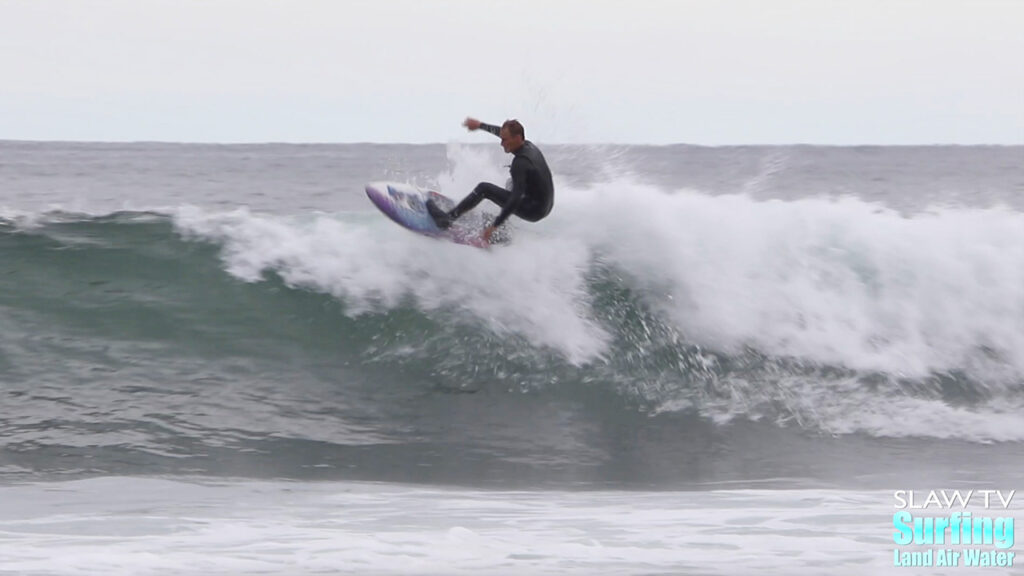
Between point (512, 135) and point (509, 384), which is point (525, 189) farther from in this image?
point (509, 384)

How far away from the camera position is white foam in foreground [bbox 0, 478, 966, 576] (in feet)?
19.5

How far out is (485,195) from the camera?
10.4 m

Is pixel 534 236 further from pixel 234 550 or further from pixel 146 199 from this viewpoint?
pixel 146 199

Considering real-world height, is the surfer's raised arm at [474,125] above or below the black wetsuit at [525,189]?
above

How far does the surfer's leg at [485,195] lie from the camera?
10.3 metres

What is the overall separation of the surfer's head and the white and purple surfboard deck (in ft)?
4.05

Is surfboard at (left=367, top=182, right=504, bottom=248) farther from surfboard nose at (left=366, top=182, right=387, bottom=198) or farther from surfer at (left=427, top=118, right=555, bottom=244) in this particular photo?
surfer at (left=427, top=118, right=555, bottom=244)

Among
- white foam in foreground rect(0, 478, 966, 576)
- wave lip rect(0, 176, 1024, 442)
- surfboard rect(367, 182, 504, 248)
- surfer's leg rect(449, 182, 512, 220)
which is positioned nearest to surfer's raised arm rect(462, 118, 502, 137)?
surfer's leg rect(449, 182, 512, 220)

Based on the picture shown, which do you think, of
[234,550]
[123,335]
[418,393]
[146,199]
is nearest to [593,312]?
[418,393]

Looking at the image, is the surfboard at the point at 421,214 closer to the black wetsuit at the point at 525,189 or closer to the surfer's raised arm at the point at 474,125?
the black wetsuit at the point at 525,189

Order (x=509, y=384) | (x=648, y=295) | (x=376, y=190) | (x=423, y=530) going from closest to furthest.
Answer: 1. (x=423, y=530)
2. (x=509, y=384)
3. (x=376, y=190)
4. (x=648, y=295)

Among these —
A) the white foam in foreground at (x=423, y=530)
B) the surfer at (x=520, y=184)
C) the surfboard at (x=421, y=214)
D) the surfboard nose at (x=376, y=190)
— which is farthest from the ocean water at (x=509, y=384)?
the surfer at (x=520, y=184)

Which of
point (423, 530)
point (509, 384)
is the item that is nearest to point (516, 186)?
point (509, 384)

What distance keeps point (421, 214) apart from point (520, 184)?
135cm
